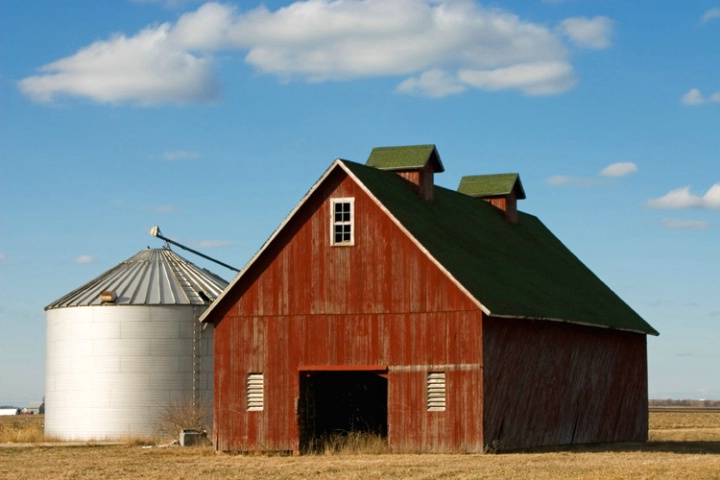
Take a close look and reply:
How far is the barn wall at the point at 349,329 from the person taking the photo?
3734 cm

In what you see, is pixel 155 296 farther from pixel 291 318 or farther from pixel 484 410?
pixel 484 410

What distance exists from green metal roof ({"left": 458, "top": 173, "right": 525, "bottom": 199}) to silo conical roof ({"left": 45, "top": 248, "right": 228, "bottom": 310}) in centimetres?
1120

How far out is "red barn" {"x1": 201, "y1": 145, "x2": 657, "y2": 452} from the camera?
37469mm

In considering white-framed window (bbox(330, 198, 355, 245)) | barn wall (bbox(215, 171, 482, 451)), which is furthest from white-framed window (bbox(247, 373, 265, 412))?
white-framed window (bbox(330, 198, 355, 245))

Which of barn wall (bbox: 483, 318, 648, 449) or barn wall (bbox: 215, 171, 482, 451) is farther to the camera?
barn wall (bbox: 483, 318, 648, 449)

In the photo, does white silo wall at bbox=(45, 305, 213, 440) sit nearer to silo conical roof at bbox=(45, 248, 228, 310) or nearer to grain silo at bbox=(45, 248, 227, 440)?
grain silo at bbox=(45, 248, 227, 440)

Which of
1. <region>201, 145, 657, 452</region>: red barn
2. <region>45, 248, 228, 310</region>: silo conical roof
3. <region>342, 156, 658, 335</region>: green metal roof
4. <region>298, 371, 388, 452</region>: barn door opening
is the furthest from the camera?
<region>45, 248, 228, 310</region>: silo conical roof

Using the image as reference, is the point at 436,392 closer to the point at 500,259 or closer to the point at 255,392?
the point at 255,392

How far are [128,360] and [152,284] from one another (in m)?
3.69

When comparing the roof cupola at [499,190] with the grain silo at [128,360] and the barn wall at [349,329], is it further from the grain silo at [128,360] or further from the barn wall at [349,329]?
the barn wall at [349,329]

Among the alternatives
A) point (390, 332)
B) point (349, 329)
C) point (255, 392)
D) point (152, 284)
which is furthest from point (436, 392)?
point (152, 284)

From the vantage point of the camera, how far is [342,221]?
39.1 m

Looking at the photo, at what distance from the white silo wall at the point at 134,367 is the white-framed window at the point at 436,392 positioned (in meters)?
14.7

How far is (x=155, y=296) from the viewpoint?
50.8 m
